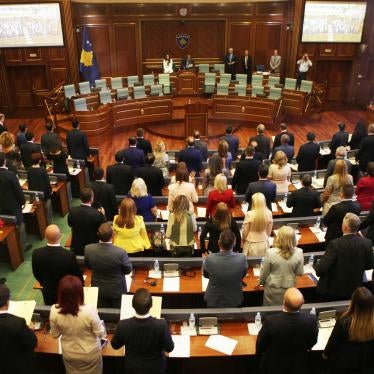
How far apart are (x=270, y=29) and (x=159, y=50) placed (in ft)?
12.6

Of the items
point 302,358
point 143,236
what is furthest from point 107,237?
point 302,358

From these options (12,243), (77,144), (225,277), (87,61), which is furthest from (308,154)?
(87,61)

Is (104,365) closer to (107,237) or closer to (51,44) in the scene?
(107,237)

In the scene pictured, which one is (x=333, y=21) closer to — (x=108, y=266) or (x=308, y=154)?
(x=308, y=154)

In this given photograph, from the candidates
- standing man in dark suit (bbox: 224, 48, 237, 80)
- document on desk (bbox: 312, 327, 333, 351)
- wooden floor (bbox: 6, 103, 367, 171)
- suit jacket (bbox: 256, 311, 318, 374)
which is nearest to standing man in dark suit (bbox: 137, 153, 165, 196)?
document on desk (bbox: 312, 327, 333, 351)

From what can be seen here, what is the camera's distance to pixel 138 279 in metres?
4.71

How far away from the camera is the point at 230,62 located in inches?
570

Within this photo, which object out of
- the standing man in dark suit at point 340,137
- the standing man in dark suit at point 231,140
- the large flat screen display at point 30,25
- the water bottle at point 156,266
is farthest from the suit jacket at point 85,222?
the large flat screen display at point 30,25

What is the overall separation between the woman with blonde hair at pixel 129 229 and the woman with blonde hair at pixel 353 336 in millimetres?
2111

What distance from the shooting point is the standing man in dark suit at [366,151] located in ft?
24.0

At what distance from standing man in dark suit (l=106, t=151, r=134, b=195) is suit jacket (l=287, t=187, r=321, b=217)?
2312 mm

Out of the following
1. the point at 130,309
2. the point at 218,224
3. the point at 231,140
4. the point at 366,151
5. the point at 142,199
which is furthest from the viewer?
the point at 231,140

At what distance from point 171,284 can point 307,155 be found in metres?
4.03

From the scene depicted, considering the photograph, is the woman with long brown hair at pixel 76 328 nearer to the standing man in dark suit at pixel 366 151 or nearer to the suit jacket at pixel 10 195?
the suit jacket at pixel 10 195
